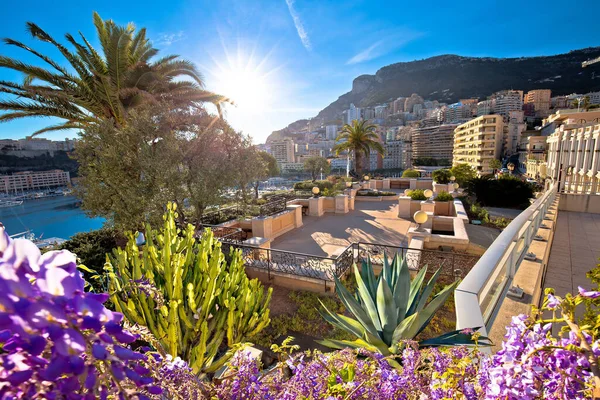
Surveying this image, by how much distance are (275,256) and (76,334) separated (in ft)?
23.3

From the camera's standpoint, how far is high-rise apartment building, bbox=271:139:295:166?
120125 mm

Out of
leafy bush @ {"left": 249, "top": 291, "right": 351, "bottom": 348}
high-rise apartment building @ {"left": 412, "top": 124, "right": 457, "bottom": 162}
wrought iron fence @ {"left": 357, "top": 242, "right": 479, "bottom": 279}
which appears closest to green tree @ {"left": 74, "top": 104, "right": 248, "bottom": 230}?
leafy bush @ {"left": 249, "top": 291, "right": 351, "bottom": 348}

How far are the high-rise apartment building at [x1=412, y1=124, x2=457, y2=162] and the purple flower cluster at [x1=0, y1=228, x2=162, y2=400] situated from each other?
12159cm

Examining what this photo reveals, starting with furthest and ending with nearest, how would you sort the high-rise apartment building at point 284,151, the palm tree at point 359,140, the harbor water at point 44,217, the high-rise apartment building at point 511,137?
the high-rise apartment building at point 284,151 → the high-rise apartment building at point 511,137 → the palm tree at point 359,140 → the harbor water at point 44,217

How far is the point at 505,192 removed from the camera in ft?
49.9

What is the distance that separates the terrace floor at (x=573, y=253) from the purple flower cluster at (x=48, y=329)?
484 cm

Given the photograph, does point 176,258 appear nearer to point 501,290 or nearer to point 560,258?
point 501,290

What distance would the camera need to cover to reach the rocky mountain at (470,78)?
10875cm

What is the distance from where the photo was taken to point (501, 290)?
2.93m

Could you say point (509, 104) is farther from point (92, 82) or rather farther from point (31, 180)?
point (31, 180)

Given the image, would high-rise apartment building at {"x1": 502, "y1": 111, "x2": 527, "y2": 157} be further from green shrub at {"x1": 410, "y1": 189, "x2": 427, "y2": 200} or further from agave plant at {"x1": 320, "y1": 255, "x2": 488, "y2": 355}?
agave plant at {"x1": 320, "y1": 255, "x2": 488, "y2": 355}

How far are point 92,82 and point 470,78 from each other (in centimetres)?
17055

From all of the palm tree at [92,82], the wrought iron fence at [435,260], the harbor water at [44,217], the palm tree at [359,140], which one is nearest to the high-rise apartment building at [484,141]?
the palm tree at [359,140]

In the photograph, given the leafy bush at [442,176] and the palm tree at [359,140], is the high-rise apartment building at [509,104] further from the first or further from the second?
the leafy bush at [442,176]
